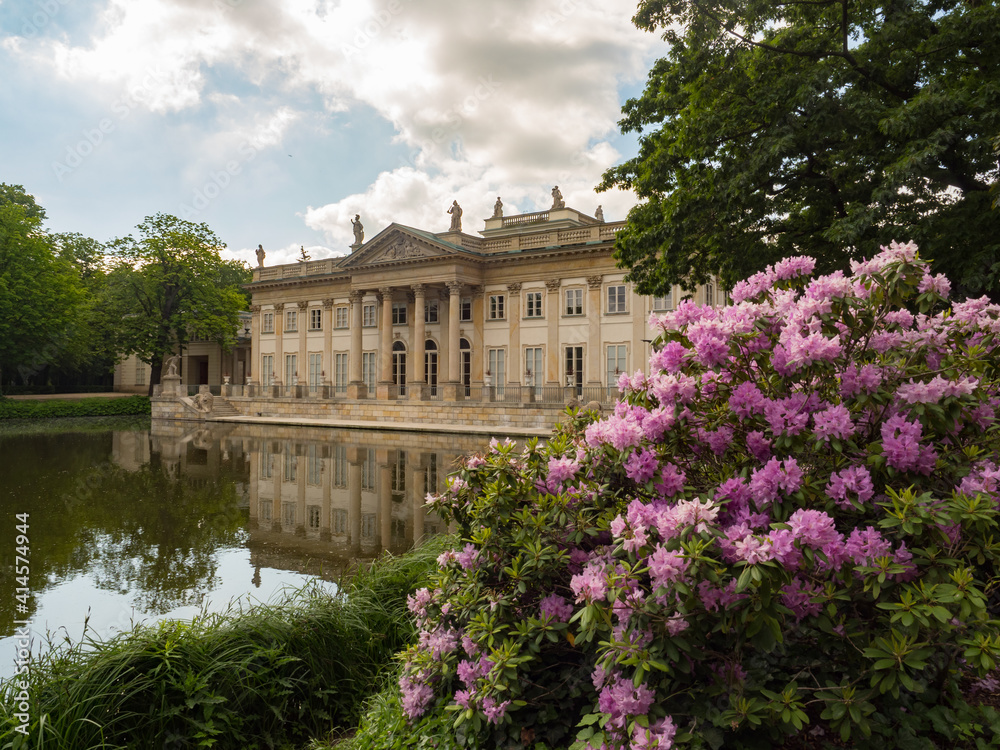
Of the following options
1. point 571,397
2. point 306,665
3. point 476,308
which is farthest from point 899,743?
point 476,308

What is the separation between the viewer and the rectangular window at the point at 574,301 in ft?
128

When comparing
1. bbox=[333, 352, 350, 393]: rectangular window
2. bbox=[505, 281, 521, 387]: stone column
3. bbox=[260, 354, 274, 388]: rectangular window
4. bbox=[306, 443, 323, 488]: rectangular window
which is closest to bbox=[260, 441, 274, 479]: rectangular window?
bbox=[306, 443, 323, 488]: rectangular window

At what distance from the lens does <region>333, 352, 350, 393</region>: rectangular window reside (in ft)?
160

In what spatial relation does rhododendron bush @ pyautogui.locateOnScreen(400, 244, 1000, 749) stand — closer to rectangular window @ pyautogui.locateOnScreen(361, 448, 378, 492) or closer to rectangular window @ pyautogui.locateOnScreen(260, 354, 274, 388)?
rectangular window @ pyautogui.locateOnScreen(361, 448, 378, 492)

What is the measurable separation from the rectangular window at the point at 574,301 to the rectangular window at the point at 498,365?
193 inches

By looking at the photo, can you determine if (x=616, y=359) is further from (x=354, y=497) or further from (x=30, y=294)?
(x=30, y=294)

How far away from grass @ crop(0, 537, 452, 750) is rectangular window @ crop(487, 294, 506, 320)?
36259 millimetres

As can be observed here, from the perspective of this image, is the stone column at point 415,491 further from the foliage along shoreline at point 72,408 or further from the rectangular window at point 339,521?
the foliage along shoreline at point 72,408

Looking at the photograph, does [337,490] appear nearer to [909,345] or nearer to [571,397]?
[909,345]

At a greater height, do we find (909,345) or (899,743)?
(909,345)

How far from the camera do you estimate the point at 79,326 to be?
53.1 meters

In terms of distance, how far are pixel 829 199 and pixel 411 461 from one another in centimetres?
1358

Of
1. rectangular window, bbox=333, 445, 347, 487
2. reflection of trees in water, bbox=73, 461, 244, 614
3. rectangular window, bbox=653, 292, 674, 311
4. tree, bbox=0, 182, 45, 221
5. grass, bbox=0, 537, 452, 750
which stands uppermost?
tree, bbox=0, 182, 45, 221

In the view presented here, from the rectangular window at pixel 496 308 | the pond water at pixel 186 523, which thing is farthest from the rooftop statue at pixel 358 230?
the pond water at pixel 186 523
